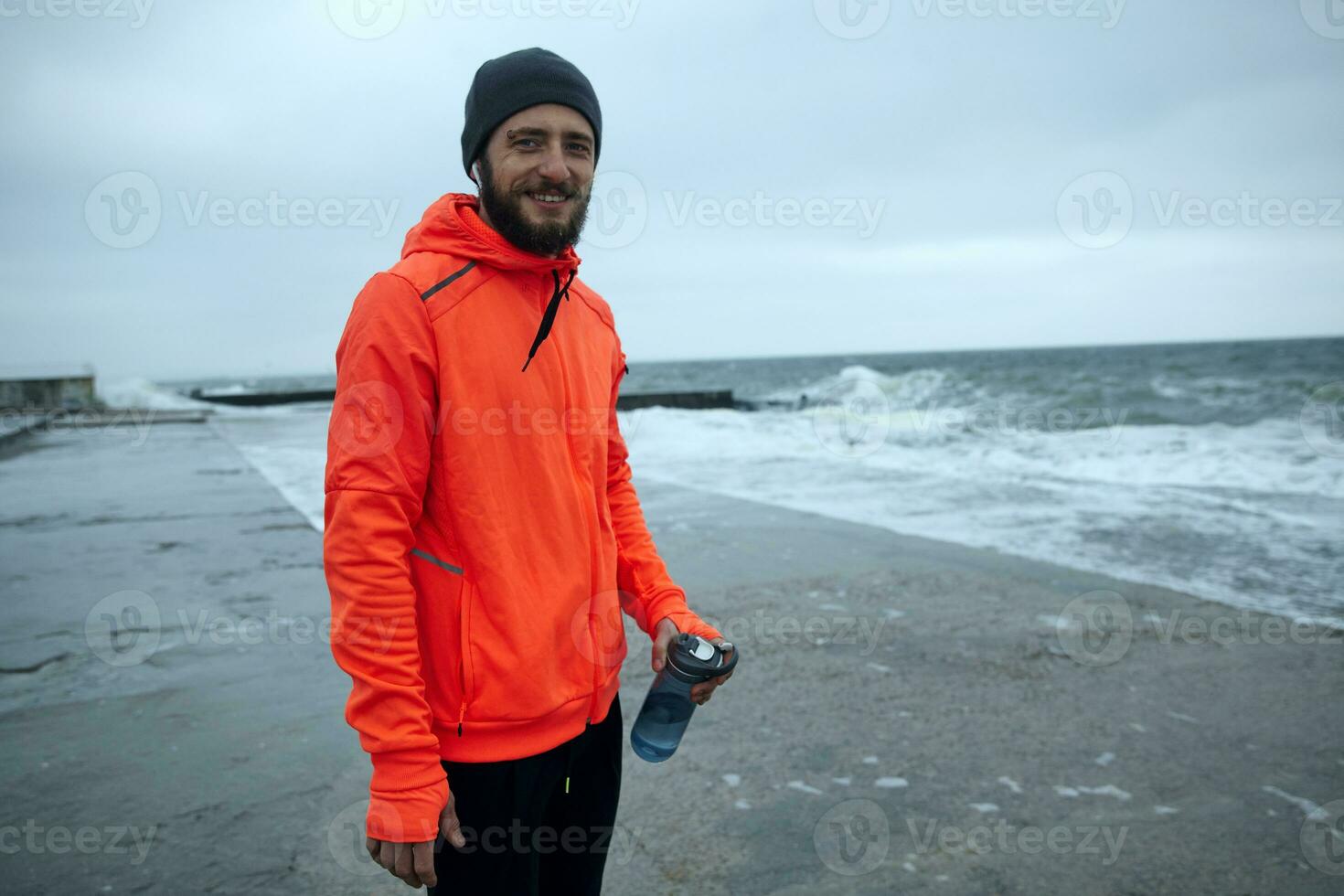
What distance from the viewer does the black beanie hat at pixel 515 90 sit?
6.06 ft

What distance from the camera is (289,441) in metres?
17.3

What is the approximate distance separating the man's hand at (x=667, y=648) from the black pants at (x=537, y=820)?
173mm

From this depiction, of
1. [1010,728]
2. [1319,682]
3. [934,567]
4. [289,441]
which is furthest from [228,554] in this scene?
[289,441]

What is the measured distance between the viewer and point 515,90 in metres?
1.85

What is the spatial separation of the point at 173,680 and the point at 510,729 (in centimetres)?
341

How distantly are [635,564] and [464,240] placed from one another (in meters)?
0.89

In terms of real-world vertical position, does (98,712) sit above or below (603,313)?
below

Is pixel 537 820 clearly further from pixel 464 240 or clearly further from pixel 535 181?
pixel 535 181

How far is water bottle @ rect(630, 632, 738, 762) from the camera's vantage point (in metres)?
2.03

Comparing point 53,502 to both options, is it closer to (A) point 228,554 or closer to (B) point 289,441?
(A) point 228,554

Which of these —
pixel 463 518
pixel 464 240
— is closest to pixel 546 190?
pixel 464 240

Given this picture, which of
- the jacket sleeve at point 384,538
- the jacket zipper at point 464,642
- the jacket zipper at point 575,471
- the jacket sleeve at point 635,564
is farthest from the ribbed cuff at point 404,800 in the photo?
the jacket sleeve at point 635,564

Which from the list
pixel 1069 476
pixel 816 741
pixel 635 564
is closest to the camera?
pixel 635 564

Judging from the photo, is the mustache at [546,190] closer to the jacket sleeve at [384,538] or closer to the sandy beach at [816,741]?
the jacket sleeve at [384,538]
